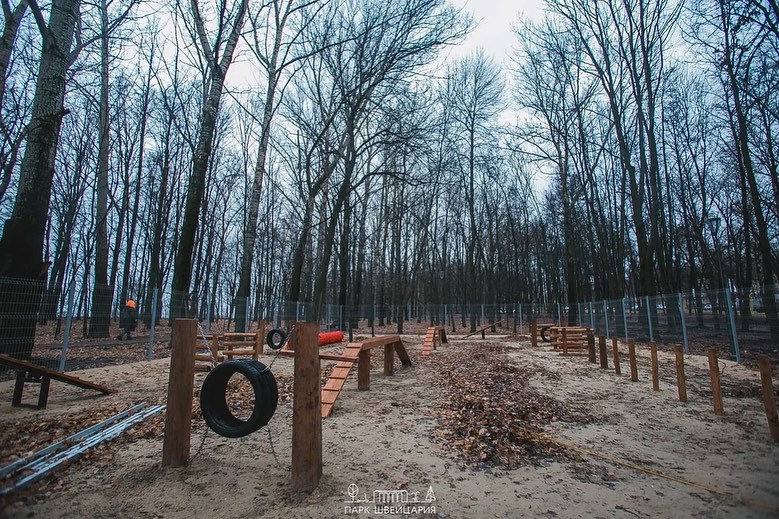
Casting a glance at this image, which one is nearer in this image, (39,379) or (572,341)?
(39,379)

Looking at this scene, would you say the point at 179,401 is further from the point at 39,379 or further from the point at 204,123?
the point at 204,123

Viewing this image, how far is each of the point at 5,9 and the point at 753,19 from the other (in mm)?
15018

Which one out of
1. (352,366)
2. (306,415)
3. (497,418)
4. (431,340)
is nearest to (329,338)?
(431,340)

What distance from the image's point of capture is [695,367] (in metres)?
9.40

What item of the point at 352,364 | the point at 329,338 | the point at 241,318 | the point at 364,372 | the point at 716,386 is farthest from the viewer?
the point at 329,338

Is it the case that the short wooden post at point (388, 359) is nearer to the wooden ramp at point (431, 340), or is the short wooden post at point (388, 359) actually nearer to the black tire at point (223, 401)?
the wooden ramp at point (431, 340)

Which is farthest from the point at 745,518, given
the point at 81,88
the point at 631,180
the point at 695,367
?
the point at 631,180

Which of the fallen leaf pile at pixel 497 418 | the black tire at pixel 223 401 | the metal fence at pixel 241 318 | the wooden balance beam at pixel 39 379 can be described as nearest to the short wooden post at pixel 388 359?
the fallen leaf pile at pixel 497 418

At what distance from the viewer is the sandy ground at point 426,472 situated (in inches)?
112

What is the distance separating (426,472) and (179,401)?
7.75 ft

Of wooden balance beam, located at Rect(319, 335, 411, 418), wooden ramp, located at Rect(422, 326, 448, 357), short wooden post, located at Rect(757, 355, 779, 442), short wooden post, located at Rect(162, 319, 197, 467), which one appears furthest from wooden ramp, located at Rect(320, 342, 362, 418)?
wooden ramp, located at Rect(422, 326, 448, 357)

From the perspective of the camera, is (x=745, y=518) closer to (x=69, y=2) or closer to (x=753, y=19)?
(x=69, y=2)

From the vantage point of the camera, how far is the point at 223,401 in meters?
3.80

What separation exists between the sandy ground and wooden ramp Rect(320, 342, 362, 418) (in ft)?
0.65
